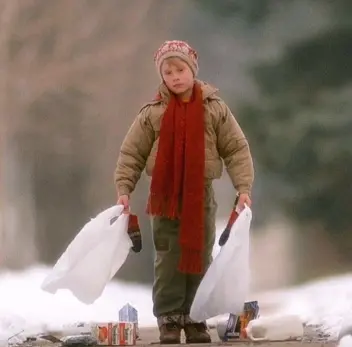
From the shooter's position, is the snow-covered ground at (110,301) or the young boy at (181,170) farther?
the snow-covered ground at (110,301)

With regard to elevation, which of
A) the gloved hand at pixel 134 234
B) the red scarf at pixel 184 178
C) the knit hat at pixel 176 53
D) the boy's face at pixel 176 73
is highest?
the knit hat at pixel 176 53

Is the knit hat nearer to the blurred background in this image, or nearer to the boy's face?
the boy's face

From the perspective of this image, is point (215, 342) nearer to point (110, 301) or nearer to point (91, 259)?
point (91, 259)

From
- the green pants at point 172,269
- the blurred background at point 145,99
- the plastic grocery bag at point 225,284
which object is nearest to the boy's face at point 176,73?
the green pants at point 172,269

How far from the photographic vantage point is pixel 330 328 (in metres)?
1.62

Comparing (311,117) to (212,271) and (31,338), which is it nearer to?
(212,271)

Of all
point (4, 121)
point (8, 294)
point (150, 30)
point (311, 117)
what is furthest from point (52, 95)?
point (311, 117)

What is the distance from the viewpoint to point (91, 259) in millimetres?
1438

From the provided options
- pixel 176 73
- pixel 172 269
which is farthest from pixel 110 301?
pixel 176 73

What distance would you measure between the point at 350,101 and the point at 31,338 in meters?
0.98

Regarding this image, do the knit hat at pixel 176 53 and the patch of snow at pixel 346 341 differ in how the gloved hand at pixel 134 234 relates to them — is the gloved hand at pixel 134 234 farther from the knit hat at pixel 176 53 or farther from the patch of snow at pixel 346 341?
the patch of snow at pixel 346 341

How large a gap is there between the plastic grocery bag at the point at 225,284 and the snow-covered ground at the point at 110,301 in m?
0.36

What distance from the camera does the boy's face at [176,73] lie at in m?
1.45

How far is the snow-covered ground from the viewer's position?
5.66 ft
